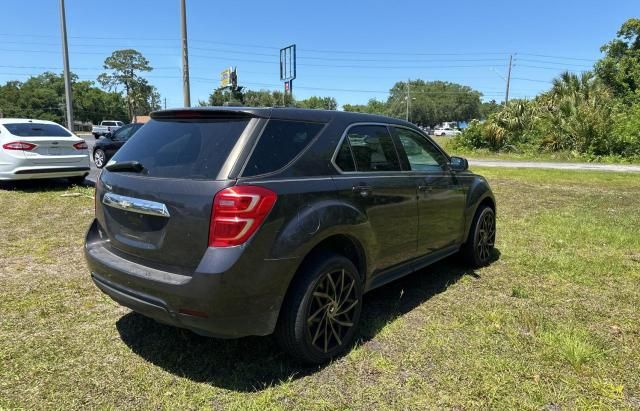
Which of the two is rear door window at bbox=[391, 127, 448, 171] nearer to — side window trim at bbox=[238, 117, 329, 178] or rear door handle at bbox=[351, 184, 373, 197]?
rear door handle at bbox=[351, 184, 373, 197]

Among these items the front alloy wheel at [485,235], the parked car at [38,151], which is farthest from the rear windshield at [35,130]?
the front alloy wheel at [485,235]

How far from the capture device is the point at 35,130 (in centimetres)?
→ 965

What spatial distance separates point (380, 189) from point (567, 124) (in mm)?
25184

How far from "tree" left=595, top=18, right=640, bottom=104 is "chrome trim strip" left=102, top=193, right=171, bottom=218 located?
42.4 m

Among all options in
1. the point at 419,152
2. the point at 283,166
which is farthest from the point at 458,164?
the point at 283,166

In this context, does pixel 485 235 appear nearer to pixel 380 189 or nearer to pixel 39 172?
pixel 380 189

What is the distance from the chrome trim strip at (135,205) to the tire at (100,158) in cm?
1291

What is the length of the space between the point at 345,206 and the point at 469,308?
1737 mm

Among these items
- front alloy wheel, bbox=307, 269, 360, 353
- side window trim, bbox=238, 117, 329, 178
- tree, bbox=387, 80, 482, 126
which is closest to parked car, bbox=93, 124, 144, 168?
side window trim, bbox=238, 117, 329, 178

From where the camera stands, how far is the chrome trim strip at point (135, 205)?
277 centimetres

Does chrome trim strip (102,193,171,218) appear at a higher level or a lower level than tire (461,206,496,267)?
higher

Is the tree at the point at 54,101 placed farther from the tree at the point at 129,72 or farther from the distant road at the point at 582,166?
the distant road at the point at 582,166

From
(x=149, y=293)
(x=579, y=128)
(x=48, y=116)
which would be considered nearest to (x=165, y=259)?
(x=149, y=293)

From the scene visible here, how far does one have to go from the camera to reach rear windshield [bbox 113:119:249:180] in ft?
9.20
